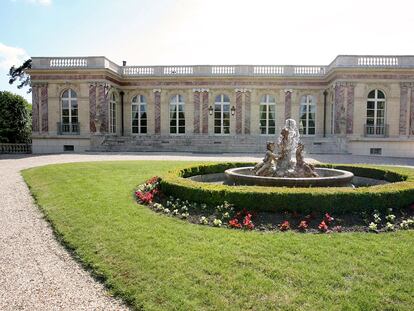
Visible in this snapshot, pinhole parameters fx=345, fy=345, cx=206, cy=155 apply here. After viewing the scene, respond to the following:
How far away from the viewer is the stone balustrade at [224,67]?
24719 mm

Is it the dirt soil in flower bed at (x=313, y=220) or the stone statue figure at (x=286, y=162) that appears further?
the stone statue figure at (x=286, y=162)

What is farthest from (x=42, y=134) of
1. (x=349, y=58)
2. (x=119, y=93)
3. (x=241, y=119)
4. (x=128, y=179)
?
(x=349, y=58)

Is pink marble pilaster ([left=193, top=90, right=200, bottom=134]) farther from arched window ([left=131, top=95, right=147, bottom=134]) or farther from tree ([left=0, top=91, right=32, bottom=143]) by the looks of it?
tree ([left=0, top=91, right=32, bottom=143])

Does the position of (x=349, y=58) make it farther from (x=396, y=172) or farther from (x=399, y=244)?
(x=399, y=244)

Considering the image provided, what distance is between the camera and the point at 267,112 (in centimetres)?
2869

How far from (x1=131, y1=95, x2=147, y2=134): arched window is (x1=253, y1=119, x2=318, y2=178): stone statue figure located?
68.7 ft

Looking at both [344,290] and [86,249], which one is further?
[86,249]

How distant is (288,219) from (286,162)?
371cm

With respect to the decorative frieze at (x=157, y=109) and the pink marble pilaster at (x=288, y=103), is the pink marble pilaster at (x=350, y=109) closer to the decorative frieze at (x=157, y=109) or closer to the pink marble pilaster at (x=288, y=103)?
the pink marble pilaster at (x=288, y=103)

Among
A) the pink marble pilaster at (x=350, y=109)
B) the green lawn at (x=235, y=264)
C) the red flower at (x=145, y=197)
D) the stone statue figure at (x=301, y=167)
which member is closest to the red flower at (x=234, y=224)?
the green lawn at (x=235, y=264)

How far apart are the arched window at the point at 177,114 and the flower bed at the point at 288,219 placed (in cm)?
2196

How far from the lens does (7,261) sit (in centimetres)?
530

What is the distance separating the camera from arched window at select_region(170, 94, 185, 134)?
95.5 feet

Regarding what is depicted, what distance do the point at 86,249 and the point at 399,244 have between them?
5.02 metres
